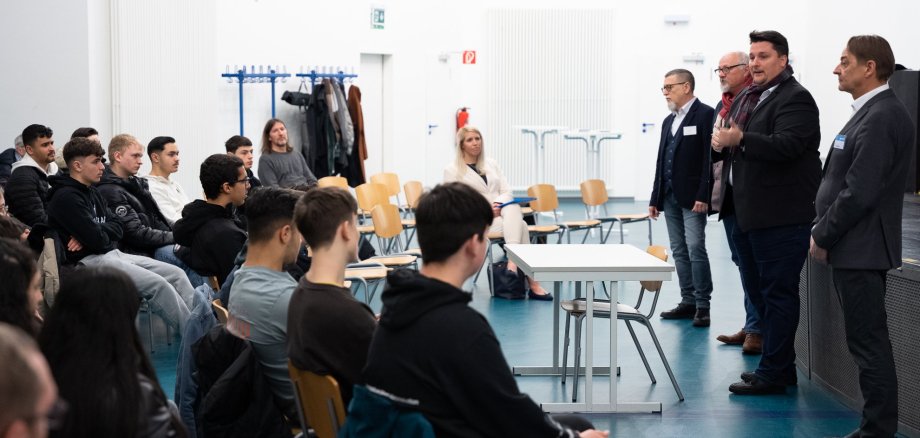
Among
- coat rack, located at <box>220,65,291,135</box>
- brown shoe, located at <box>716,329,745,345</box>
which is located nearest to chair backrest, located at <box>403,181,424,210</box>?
coat rack, located at <box>220,65,291,135</box>

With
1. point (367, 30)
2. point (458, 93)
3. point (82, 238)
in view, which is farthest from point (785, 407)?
point (458, 93)

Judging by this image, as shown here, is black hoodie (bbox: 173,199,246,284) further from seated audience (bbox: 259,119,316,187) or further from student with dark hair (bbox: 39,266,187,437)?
seated audience (bbox: 259,119,316,187)

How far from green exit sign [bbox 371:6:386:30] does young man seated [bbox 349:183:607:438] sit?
10.4 m

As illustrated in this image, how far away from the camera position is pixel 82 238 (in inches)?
215

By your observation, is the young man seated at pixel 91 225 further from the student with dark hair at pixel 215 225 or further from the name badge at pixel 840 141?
the name badge at pixel 840 141

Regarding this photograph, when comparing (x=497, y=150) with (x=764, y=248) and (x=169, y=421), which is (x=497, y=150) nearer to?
(x=764, y=248)

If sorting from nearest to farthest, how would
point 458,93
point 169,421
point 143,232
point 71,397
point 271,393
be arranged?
point 71,397 → point 169,421 → point 271,393 → point 143,232 → point 458,93

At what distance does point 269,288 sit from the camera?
129 inches

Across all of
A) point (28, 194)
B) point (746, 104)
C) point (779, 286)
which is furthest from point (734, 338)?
A: point (28, 194)

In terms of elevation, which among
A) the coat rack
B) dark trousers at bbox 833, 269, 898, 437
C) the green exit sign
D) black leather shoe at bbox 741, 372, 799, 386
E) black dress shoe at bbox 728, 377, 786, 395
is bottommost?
black dress shoe at bbox 728, 377, 786, 395

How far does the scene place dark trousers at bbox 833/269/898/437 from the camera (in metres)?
3.86

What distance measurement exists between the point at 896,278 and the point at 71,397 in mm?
3295

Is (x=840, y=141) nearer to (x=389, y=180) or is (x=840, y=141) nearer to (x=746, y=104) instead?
(x=746, y=104)

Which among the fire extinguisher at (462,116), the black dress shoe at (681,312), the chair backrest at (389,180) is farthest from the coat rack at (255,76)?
the black dress shoe at (681,312)
